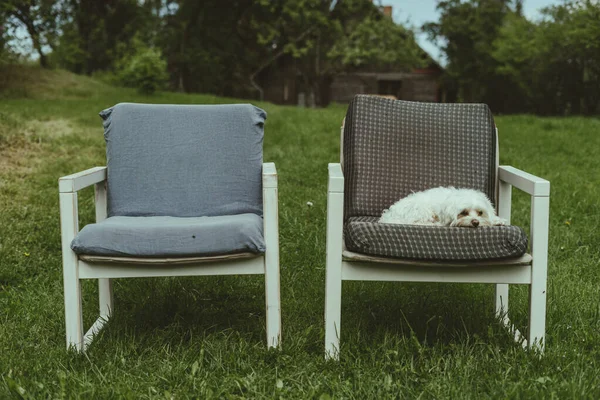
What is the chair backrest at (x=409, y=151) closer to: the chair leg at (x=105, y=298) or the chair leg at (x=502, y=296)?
the chair leg at (x=502, y=296)

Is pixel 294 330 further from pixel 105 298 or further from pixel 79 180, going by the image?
pixel 79 180

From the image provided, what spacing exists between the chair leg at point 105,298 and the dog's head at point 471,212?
6.05ft

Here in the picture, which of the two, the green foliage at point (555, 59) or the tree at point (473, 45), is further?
the tree at point (473, 45)

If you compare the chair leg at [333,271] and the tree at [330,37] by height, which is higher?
the tree at [330,37]

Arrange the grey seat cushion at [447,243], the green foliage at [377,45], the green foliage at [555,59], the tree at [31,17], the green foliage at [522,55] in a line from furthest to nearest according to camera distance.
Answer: the green foliage at [377,45] → the green foliage at [522,55] → the green foliage at [555,59] → the tree at [31,17] → the grey seat cushion at [447,243]

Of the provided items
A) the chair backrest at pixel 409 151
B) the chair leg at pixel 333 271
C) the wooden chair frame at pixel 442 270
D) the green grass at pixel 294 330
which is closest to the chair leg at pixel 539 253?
the wooden chair frame at pixel 442 270

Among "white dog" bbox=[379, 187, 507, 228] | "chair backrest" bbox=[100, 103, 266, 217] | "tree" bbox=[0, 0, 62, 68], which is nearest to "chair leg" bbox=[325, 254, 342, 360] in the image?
"white dog" bbox=[379, 187, 507, 228]

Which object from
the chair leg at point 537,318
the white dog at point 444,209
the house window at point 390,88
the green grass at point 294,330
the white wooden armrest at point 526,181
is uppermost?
the house window at point 390,88

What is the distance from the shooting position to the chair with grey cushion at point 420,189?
276 centimetres

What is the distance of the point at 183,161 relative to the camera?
3549 millimetres

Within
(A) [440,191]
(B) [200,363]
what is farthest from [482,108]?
(B) [200,363]

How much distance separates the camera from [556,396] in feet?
7.93

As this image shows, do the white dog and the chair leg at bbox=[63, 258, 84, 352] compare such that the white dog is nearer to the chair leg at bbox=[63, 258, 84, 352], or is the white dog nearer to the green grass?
the green grass

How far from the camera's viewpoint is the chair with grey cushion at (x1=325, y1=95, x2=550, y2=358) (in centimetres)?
276
